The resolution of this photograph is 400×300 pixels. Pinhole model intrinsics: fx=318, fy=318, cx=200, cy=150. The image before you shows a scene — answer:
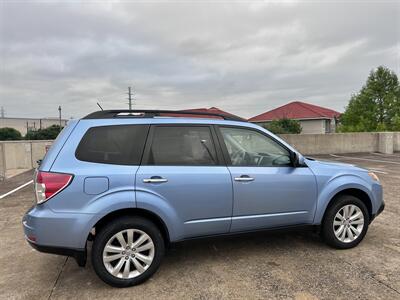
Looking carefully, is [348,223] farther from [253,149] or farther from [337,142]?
[337,142]

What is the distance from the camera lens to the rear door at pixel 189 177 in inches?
129

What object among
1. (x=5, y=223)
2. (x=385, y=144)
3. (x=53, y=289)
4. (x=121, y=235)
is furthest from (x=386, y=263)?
(x=385, y=144)

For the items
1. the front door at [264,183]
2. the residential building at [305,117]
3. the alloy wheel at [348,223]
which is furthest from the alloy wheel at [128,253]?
the residential building at [305,117]

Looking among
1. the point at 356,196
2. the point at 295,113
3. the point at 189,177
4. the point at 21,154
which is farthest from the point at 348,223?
the point at 295,113

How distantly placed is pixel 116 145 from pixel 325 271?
2638mm

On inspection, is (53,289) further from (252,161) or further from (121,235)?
(252,161)

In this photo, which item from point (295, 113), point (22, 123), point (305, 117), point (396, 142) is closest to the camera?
point (396, 142)

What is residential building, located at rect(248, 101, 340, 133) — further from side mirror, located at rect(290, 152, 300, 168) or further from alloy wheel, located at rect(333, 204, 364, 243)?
side mirror, located at rect(290, 152, 300, 168)

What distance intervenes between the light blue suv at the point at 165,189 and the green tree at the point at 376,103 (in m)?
31.2

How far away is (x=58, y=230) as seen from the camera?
3010 millimetres

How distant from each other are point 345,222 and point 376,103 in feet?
108

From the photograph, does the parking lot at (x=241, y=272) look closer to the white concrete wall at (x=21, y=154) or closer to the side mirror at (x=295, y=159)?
the side mirror at (x=295, y=159)

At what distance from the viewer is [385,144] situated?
62.3 feet

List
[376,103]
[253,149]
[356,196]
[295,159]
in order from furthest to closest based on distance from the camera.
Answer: [376,103]
[356,196]
[253,149]
[295,159]
